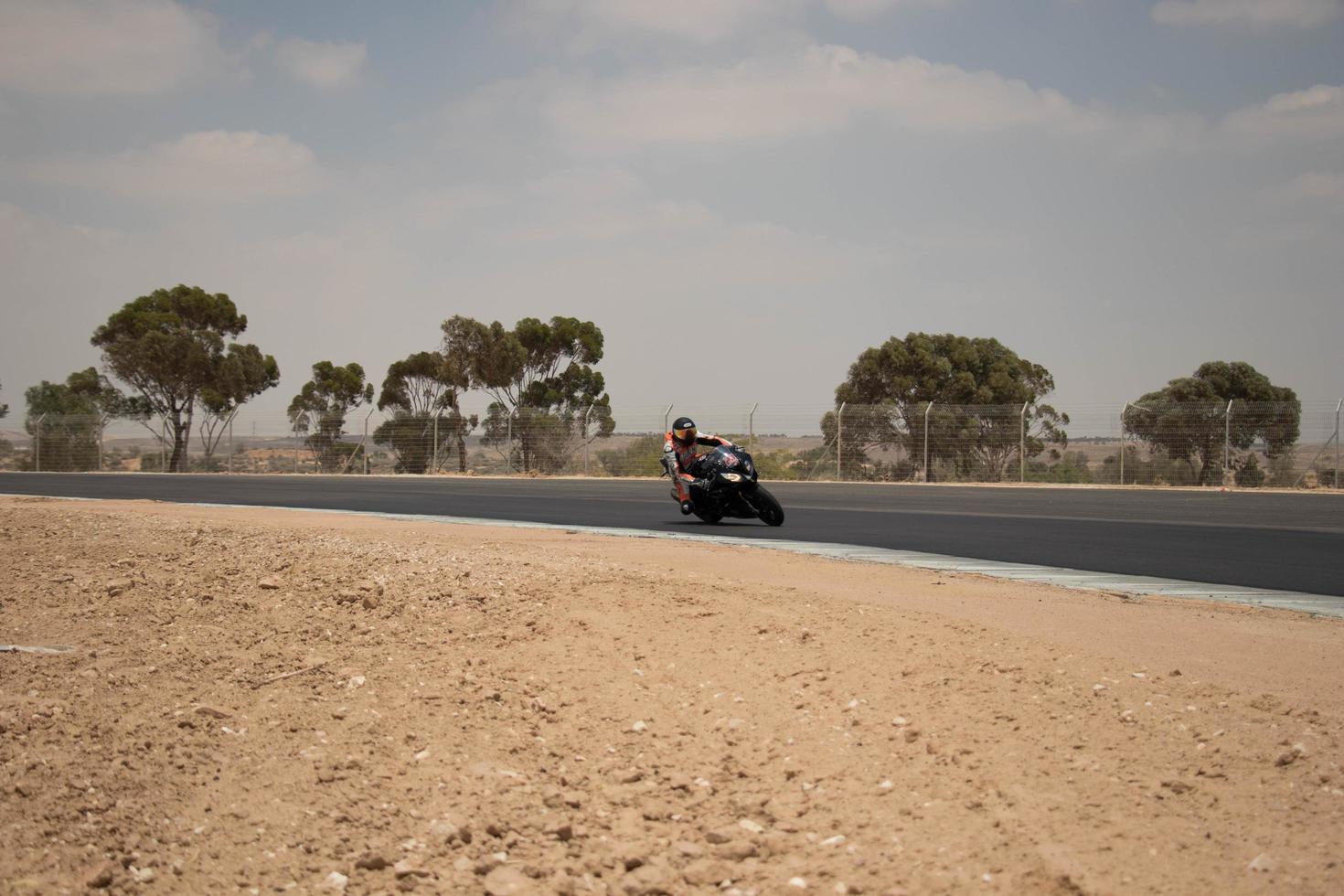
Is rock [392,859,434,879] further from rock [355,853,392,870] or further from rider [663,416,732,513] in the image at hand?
rider [663,416,732,513]

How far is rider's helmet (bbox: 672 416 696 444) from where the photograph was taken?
16.4 metres

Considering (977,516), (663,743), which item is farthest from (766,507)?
(663,743)

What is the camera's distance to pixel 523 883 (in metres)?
4.00

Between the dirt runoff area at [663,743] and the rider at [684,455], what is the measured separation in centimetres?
794

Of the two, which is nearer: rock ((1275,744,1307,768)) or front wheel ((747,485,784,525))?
rock ((1275,744,1307,768))

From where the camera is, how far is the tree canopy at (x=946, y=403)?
1328 inches

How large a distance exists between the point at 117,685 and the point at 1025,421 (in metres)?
29.8

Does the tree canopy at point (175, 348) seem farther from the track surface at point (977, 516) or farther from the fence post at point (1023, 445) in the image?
the fence post at point (1023, 445)

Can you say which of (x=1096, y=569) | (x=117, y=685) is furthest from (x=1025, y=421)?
(x=117, y=685)

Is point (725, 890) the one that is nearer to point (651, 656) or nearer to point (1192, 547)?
point (651, 656)

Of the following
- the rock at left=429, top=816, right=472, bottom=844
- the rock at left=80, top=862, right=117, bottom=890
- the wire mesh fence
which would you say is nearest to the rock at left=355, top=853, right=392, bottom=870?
the rock at left=429, top=816, right=472, bottom=844

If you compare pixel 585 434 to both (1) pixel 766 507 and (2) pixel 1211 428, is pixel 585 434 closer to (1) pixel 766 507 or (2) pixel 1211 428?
(2) pixel 1211 428

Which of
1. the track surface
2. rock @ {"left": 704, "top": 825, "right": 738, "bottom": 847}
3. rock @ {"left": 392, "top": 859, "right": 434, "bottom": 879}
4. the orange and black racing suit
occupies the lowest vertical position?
rock @ {"left": 392, "top": 859, "right": 434, "bottom": 879}

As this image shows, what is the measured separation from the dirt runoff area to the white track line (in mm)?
736
